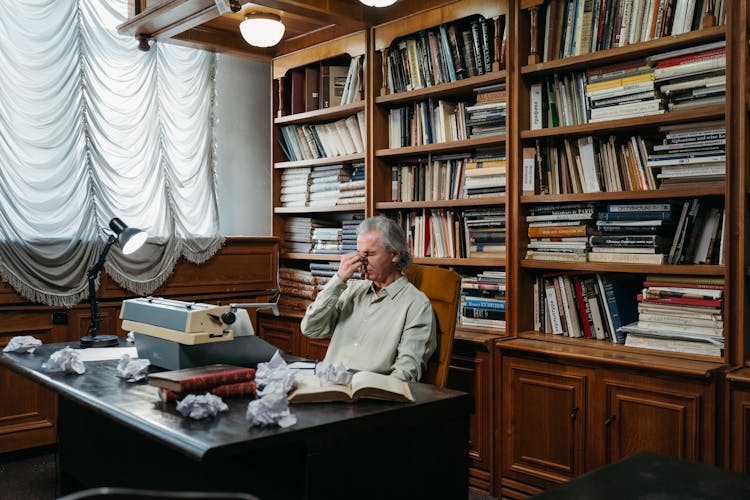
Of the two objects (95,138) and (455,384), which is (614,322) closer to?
(455,384)

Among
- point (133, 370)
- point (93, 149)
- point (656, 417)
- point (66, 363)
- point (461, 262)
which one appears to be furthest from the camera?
point (93, 149)

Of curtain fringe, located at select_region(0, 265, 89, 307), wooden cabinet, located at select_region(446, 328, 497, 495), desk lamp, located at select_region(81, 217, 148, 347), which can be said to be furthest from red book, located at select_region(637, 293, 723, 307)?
curtain fringe, located at select_region(0, 265, 89, 307)

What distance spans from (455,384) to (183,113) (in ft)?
7.70

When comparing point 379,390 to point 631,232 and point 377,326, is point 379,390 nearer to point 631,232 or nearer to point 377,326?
point 377,326

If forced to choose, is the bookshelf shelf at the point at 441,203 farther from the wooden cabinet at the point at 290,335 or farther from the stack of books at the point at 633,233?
the wooden cabinet at the point at 290,335

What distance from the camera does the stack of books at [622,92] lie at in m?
2.85

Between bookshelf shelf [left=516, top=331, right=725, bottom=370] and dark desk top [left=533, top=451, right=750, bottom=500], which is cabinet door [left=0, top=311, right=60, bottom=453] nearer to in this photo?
bookshelf shelf [left=516, top=331, right=725, bottom=370]

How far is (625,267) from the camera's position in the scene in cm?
290

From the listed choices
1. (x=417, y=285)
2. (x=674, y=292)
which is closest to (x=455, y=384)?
(x=417, y=285)

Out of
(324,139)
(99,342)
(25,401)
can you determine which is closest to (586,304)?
(324,139)

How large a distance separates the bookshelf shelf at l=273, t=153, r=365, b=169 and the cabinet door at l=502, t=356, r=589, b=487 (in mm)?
1531

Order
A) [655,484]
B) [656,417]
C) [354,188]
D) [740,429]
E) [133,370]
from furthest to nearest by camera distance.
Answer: [354,188], [656,417], [740,429], [133,370], [655,484]

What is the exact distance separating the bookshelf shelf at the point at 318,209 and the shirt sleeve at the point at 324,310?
1.12m

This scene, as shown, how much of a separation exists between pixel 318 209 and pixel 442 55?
120cm
